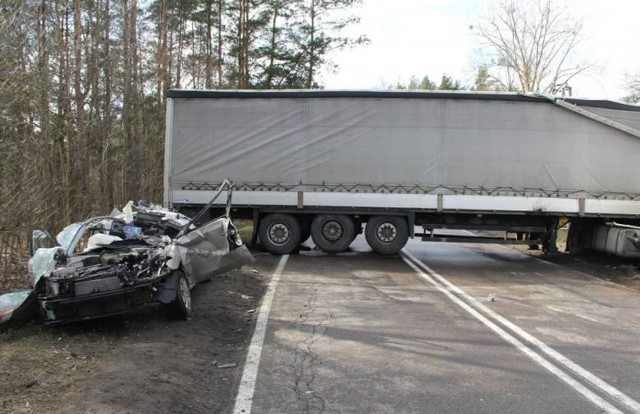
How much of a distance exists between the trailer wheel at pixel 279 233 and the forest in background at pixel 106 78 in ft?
15.8

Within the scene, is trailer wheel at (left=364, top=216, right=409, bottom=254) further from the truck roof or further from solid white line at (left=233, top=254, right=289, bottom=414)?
solid white line at (left=233, top=254, right=289, bottom=414)

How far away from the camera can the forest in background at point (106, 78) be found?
30.2 ft

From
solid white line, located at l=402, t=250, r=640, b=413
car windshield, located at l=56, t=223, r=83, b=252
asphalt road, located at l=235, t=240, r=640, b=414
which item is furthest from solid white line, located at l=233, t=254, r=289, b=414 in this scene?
solid white line, located at l=402, t=250, r=640, b=413

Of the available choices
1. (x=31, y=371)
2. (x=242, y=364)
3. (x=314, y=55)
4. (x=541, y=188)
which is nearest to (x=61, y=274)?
(x=31, y=371)

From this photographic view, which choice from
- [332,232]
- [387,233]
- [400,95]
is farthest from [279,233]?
[400,95]

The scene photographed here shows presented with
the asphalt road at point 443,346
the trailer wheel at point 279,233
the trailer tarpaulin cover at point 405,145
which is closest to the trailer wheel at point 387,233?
the trailer tarpaulin cover at point 405,145

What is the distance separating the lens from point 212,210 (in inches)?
582

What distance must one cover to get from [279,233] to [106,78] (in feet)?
28.4

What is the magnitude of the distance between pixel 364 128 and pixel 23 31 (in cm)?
746

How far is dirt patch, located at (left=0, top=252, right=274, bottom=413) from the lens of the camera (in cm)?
457

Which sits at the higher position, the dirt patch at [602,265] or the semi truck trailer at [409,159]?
the semi truck trailer at [409,159]

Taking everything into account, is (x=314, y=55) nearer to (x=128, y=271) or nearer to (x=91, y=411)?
(x=128, y=271)

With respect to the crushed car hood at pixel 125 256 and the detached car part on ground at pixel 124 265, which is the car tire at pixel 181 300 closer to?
the detached car part on ground at pixel 124 265

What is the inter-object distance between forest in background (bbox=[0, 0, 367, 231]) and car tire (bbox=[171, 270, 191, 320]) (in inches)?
137
